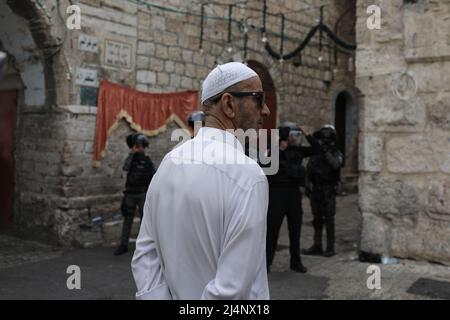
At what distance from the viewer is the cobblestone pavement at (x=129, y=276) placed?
14.5ft

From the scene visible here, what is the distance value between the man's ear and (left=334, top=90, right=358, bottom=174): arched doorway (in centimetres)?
1226

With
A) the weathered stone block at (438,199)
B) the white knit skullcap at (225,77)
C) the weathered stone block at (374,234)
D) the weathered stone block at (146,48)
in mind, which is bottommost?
the weathered stone block at (374,234)

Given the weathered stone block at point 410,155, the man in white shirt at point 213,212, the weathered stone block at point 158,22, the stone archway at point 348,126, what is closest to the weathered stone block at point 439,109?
the weathered stone block at point 410,155

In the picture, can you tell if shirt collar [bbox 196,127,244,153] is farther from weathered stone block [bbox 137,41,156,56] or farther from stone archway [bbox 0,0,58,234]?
weathered stone block [bbox 137,41,156,56]

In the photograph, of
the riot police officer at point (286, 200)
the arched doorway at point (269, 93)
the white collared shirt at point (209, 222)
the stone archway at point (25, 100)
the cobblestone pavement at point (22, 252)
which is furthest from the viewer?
the arched doorway at point (269, 93)

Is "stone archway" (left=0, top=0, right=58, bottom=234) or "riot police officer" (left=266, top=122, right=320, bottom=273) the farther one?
"stone archway" (left=0, top=0, right=58, bottom=234)

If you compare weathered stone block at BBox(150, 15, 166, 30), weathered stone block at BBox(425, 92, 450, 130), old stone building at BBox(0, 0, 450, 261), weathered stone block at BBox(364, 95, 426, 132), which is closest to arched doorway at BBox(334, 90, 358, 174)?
old stone building at BBox(0, 0, 450, 261)

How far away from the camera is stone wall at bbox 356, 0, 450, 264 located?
16.1 ft

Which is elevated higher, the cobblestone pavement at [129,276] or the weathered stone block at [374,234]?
the weathered stone block at [374,234]

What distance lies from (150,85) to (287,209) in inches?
143

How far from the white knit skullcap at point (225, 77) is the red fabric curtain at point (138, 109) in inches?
215

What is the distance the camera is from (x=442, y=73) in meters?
4.95

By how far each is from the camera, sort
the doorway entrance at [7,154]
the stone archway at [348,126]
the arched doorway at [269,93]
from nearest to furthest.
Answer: the doorway entrance at [7,154] → the arched doorway at [269,93] → the stone archway at [348,126]

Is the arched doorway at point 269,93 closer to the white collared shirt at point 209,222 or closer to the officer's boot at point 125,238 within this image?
the officer's boot at point 125,238
